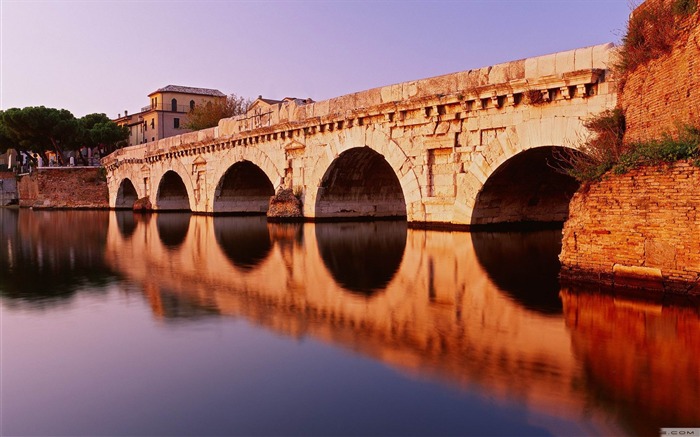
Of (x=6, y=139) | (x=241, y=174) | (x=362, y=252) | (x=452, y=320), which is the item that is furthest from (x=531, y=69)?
(x=6, y=139)

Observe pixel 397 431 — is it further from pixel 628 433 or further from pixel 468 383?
pixel 628 433

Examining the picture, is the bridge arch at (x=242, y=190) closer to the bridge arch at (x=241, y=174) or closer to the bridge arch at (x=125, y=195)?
the bridge arch at (x=241, y=174)

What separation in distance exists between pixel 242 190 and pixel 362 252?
14778mm

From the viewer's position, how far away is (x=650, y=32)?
27.3 ft

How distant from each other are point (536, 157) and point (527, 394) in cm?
940

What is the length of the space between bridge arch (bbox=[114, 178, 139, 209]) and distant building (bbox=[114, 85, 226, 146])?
2225 cm

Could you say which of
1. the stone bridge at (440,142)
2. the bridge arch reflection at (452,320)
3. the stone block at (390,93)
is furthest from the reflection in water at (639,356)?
the stone block at (390,93)

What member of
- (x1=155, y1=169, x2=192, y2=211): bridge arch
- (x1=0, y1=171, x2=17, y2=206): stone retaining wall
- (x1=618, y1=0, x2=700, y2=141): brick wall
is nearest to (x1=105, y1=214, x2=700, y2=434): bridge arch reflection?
(x1=618, y1=0, x2=700, y2=141): brick wall

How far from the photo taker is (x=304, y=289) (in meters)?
8.02

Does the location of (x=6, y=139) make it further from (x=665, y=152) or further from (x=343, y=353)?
(x=665, y=152)

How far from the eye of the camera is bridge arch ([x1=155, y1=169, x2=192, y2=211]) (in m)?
30.7

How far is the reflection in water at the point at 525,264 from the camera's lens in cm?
705

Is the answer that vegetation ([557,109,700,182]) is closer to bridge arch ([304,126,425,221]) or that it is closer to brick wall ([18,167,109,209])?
bridge arch ([304,126,425,221])

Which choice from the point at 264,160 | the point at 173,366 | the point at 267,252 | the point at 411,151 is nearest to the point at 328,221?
the point at 264,160
